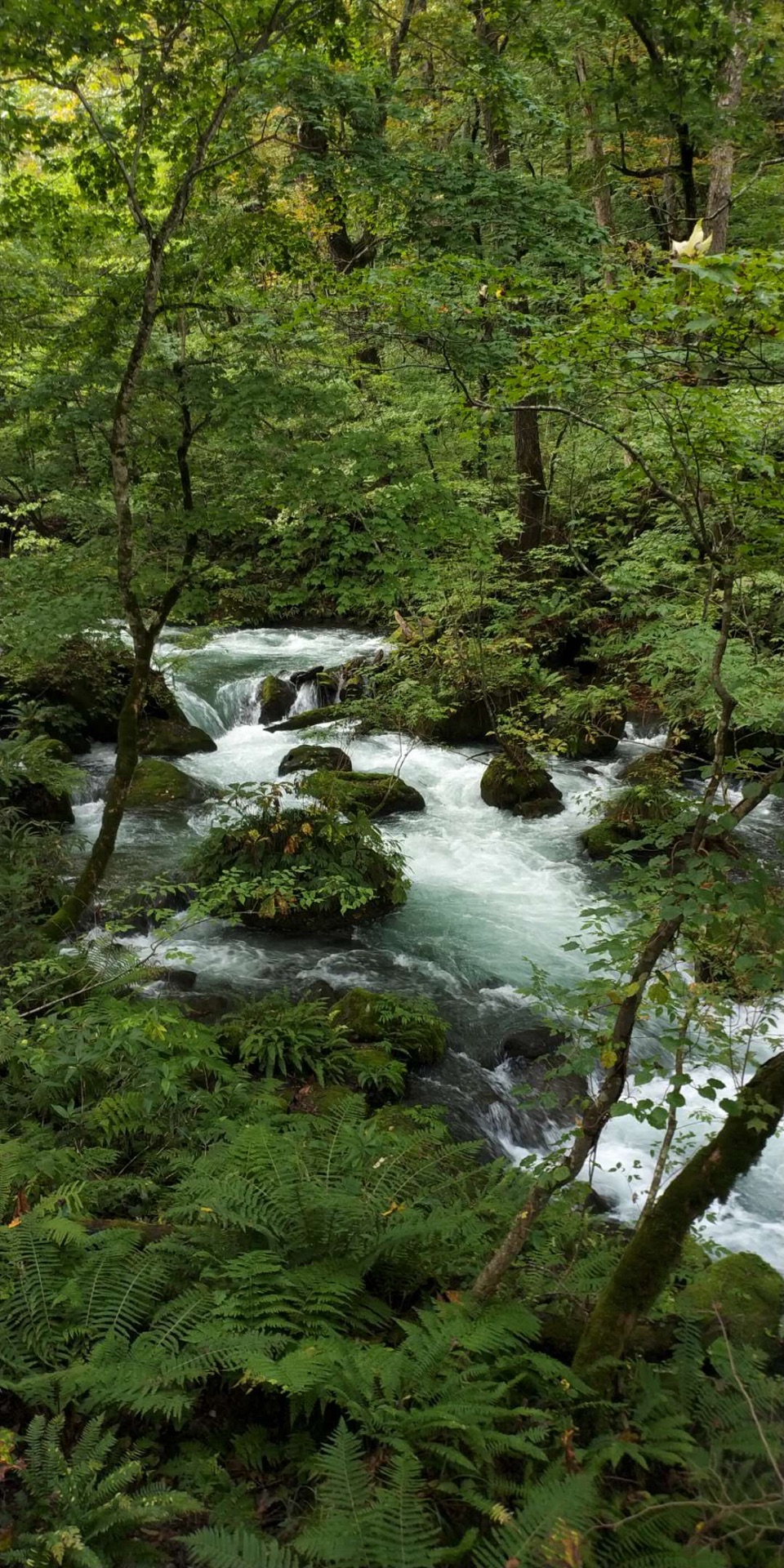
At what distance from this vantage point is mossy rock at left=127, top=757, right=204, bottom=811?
40.3ft

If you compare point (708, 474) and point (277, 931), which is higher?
point (708, 474)

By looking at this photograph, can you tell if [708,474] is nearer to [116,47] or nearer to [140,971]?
[116,47]

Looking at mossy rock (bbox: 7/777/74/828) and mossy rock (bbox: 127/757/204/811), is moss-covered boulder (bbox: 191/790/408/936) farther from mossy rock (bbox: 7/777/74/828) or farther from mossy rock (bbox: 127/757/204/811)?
mossy rock (bbox: 127/757/204/811)

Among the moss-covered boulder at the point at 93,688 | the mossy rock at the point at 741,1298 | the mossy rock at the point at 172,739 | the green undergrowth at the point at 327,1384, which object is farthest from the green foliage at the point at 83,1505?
the mossy rock at the point at 172,739

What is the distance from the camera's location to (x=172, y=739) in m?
14.4

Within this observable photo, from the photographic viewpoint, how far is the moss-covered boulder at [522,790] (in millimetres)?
13078

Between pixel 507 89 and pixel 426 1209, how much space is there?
396 inches

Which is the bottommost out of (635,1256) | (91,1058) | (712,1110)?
Answer: (712,1110)

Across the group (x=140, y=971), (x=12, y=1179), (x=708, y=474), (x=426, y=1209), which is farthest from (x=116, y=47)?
(x=426, y=1209)

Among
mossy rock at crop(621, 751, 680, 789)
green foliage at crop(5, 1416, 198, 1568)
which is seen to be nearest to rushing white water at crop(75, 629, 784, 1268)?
mossy rock at crop(621, 751, 680, 789)

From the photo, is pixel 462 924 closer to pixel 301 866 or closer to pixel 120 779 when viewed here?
pixel 301 866

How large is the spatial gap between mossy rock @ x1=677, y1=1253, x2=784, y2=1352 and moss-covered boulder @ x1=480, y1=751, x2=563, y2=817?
8.18 m

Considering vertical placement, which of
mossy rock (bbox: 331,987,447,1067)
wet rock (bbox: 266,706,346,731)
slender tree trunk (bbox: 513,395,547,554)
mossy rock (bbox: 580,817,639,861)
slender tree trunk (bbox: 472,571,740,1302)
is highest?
slender tree trunk (bbox: 513,395,547,554)

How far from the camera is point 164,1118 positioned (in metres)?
5.23
